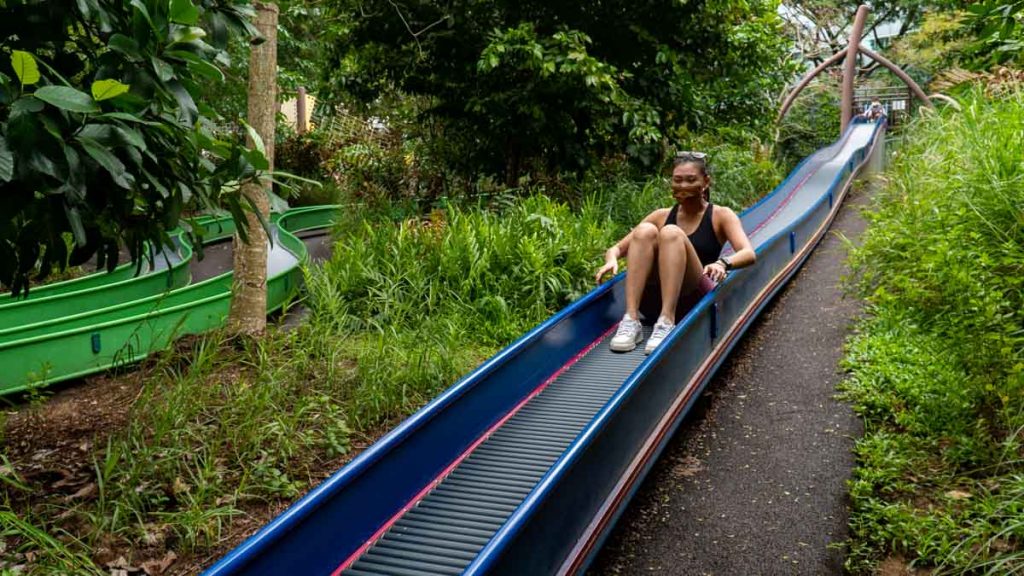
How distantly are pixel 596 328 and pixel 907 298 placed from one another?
74.1 inches

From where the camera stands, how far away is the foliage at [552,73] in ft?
28.4

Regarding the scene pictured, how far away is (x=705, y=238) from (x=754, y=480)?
1.69m

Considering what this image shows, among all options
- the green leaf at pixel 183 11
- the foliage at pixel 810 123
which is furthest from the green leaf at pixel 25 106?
the foliage at pixel 810 123

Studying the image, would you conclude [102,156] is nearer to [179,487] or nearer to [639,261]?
[179,487]

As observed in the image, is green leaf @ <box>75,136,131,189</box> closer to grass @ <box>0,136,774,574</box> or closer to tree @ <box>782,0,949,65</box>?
grass @ <box>0,136,774,574</box>

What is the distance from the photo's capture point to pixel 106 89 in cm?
205

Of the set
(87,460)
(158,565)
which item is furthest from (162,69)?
(87,460)

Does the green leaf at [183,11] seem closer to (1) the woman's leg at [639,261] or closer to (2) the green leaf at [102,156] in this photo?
(2) the green leaf at [102,156]

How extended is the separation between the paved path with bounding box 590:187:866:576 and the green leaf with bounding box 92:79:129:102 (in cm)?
229

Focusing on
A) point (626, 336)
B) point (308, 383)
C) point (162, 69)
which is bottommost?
point (308, 383)

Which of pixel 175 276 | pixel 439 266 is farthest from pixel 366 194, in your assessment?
pixel 439 266

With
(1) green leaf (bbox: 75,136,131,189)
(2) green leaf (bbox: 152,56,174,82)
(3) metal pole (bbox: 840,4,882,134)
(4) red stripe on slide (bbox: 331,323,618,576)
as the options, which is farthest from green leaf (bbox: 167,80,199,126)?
(3) metal pole (bbox: 840,4,882,134)

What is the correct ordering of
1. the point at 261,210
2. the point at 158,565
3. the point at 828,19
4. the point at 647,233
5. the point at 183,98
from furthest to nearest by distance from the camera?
the point at 828,19, the point at 261,210, the point at 647,233, the point at 158,565, the point at 183,98

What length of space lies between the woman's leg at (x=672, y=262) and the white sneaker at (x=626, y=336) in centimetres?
21
